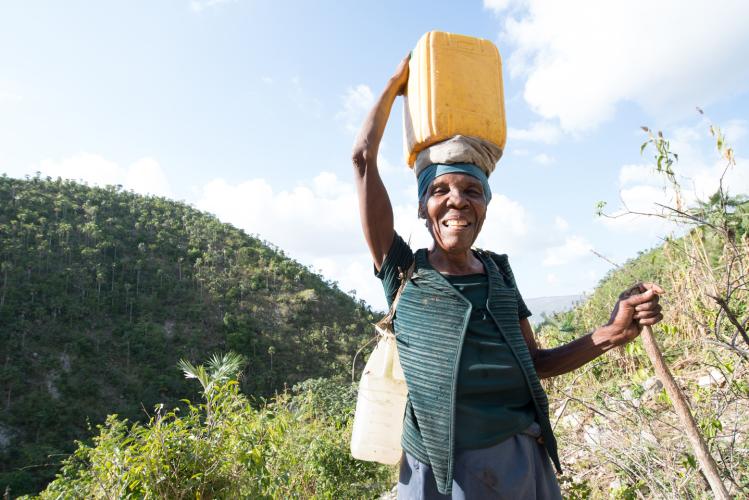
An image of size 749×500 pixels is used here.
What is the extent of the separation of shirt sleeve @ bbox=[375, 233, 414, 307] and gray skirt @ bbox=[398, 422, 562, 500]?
425 millimetres

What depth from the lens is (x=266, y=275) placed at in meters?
38.9

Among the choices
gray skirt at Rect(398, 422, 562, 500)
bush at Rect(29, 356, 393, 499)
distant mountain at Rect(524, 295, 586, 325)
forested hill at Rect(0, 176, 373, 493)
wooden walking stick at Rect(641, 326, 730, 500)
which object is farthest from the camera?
forested hill at Rect(0, 176, 373, 493)

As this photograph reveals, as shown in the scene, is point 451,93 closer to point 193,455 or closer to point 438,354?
point 438,354

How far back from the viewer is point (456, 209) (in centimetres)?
130

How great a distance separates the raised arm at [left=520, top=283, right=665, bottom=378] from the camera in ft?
4.25

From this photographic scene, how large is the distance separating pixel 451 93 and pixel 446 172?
223 mm

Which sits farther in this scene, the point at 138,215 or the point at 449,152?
the point at 138,215

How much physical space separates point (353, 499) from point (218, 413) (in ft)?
8.24

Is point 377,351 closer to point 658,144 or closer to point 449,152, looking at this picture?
point 449,152

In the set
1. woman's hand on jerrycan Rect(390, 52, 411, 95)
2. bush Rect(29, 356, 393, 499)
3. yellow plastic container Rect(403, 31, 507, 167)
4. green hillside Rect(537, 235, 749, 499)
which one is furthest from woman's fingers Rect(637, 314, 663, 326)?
bush Rect(29, 356, 393, 499)

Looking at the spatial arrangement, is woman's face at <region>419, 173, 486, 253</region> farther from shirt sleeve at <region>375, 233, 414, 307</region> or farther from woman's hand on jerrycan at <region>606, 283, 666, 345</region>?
woman's hand on jerrycan at <region>606, 283, 666, 345</region>

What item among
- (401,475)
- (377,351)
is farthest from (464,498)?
(377,351)

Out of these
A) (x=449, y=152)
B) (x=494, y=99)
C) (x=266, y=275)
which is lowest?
(x=449, y=152)

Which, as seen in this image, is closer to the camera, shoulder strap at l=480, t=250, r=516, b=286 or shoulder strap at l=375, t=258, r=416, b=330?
shoulder strap at l=375, t=258, r=416, b=330
